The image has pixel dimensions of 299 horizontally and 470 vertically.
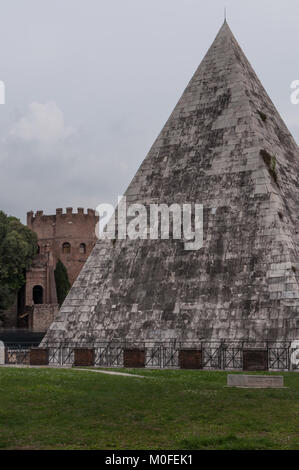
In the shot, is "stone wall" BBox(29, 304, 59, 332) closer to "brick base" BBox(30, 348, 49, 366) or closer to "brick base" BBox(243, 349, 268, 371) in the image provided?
"brick base" BBox(30, 348, 49, 366)

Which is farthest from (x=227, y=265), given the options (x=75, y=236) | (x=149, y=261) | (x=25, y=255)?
(x=75, y=236)

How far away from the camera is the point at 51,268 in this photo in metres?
75.2

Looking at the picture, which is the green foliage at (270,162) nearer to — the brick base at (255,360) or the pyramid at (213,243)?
the pyramid at (213,243)

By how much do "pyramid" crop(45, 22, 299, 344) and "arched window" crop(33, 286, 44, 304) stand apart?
47.7 metres

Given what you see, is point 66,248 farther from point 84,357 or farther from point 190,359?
point 190,359

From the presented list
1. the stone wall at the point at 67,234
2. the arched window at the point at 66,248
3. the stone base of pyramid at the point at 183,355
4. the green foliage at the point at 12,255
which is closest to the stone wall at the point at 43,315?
the green foliage at the point at 12,255

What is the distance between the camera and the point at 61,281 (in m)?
77.6

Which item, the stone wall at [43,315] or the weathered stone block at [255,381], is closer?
the weathered stone block at [255,381]

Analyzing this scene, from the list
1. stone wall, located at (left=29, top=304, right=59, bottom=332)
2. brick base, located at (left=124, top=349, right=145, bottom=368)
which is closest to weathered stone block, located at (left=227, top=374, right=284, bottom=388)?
brick base, located at (left=124, top=349, right=145, bottom=368)

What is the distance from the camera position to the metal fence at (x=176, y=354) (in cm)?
2173

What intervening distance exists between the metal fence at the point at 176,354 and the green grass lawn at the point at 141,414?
5.19 metres

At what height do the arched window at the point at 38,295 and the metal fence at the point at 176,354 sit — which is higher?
the arched window at the point at 38,295

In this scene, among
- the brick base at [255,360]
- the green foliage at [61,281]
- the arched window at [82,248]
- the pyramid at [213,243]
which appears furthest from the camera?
the arched window at [82,248]

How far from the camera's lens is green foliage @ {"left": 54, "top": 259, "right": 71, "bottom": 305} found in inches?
3029
